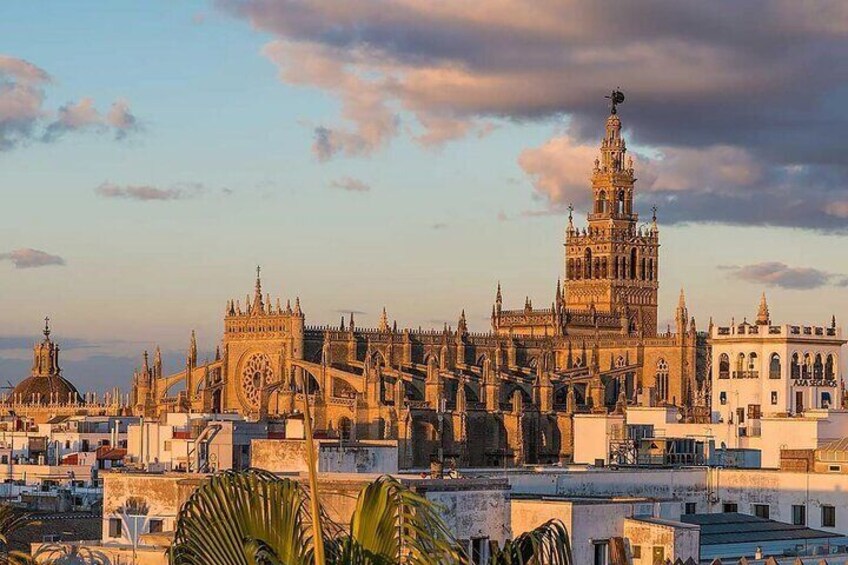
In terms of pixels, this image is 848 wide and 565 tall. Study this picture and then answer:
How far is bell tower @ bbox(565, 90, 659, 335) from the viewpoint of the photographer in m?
148

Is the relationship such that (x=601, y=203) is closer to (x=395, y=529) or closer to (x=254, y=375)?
(x=254, y=375)

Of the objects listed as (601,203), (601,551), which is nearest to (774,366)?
(601,551)

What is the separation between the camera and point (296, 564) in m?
12.1

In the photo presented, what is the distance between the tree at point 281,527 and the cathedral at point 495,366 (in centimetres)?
9273

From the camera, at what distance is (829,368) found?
86.8 m

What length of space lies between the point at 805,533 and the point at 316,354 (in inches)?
3422

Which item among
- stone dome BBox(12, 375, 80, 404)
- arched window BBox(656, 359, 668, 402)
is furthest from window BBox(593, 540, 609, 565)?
stone dome BBox(12, 375, 80, 404)

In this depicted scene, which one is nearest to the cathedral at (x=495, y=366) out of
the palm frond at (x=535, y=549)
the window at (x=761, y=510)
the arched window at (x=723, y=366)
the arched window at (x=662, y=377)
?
the arched window at (x=662, y=377)

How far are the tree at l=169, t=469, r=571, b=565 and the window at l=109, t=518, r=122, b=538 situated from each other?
67.0 feet

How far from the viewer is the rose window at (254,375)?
424ft

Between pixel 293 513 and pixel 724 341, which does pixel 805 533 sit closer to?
pixel 293 513

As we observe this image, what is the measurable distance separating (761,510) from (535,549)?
35.8m

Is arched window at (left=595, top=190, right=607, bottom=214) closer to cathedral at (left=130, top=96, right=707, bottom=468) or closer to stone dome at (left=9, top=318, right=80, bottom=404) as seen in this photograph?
cathedral at (left=130, top=96, right=707, bottom=468)

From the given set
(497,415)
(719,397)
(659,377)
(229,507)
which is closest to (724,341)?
(719,397)
